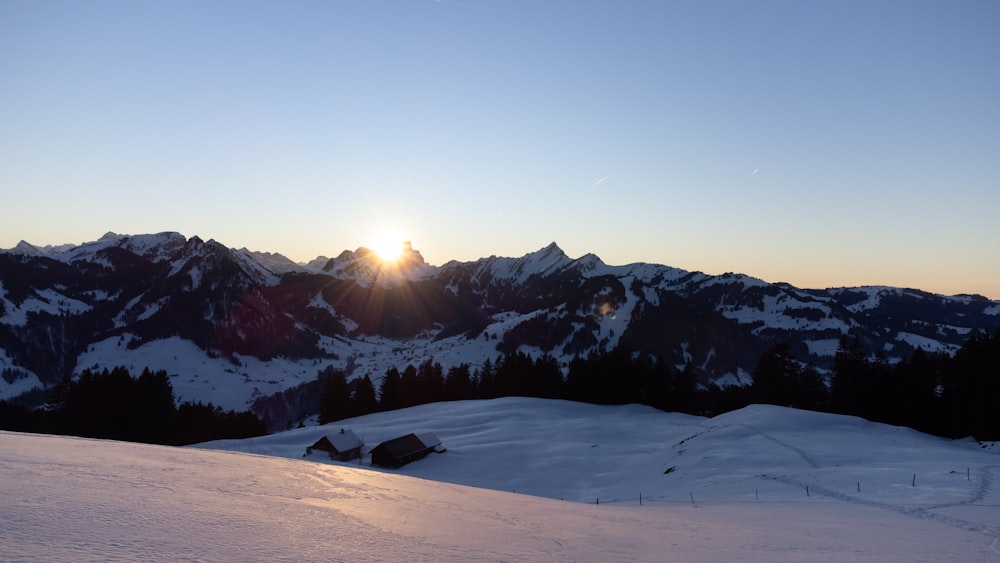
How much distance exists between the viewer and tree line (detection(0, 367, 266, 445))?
238 feet

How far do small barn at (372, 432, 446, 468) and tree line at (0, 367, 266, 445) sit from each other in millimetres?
37527

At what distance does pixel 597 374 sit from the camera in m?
97.3

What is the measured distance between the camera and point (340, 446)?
59625 mm

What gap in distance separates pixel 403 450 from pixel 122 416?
47.6m

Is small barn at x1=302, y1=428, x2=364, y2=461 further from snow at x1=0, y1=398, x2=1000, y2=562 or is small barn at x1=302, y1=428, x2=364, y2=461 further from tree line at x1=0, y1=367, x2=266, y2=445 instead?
tree line at x1=0, y1=367, x2=266, y2=445

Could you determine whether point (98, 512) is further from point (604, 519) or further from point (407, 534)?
point (604, 519)

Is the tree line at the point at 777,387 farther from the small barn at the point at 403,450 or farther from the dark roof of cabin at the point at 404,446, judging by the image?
the dark roof of cabin at the point at 404,446

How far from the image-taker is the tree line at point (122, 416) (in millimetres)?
72688

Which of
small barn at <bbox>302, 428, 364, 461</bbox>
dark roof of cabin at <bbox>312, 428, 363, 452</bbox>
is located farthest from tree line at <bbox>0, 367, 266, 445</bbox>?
dark roof of cabin at <bbox>312, 428, 363, 452</bbox>

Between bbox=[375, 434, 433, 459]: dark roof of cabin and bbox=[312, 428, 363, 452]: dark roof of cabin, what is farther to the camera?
bbox=[312, 428, 363, 452]: dark roof of cabin

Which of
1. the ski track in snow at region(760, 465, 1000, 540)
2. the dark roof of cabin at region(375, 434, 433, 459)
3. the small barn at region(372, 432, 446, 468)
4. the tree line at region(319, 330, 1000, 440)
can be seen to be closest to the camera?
the ski track in snow at region(760, 465, 1000, 540)

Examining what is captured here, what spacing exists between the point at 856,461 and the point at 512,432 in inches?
1486

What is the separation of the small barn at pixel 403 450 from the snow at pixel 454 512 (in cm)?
2155

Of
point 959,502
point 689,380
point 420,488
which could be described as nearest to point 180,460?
point 420,488
